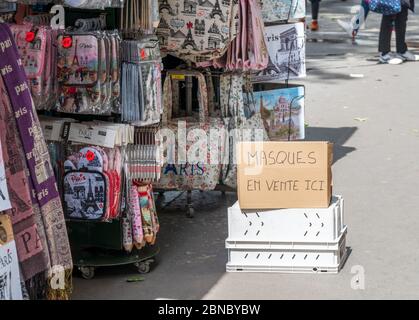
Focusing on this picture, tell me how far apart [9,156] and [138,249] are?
1494 millimetres

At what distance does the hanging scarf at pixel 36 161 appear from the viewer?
207 inches

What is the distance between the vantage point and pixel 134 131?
21.7 feet

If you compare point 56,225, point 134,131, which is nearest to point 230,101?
point 134,131

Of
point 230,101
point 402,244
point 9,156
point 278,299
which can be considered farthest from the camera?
point 230,101

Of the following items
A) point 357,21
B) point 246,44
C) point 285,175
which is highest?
point 246,44

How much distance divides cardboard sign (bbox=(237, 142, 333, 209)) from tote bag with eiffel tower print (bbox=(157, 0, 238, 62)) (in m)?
1.26

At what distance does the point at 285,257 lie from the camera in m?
6.40

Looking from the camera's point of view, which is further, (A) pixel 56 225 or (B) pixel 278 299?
A: (B) pixel 278 299


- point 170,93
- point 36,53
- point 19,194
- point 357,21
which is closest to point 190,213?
point 170,93

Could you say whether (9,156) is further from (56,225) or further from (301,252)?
(301,252)

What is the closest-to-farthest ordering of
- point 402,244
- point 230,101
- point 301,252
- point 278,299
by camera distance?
1. point 278,299
2. point 301,252
3. point 402,244
4. point 230,101

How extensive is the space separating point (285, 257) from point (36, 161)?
1.77 m

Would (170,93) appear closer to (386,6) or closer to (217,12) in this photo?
(217,12)

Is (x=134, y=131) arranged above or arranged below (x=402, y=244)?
above
